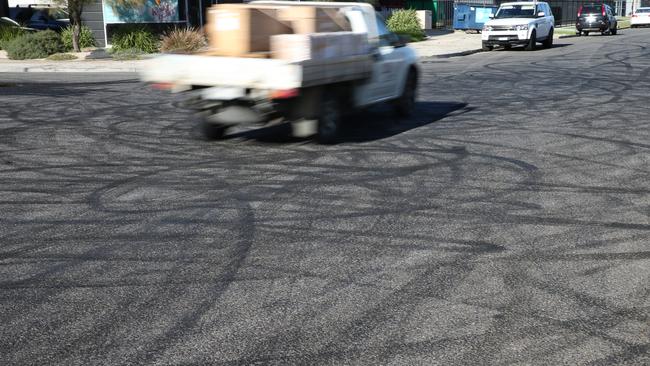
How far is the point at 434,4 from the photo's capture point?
54.6 metres

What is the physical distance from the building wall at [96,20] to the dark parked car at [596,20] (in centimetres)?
2884

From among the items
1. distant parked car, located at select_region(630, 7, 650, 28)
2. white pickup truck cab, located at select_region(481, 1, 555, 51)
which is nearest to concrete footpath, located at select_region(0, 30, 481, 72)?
white pickup truck cab, located at select_region(481, 1, 555, 51)

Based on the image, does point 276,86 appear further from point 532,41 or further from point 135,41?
point 532,41

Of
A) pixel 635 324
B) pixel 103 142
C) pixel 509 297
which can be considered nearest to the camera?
pixel 635 324

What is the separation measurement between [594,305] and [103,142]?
330 inches

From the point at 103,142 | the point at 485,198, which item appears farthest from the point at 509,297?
the point at 103,142

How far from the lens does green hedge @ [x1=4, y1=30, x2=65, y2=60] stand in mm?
30094

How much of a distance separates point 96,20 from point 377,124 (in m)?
23.5

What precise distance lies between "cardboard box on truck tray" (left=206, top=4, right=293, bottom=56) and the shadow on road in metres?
1.37

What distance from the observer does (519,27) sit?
112 feet

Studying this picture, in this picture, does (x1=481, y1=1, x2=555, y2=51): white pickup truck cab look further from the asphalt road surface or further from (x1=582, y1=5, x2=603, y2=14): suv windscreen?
the asphalt road surface

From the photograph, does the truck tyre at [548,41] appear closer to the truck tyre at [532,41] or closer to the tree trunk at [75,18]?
the truck tyre at [532,41]

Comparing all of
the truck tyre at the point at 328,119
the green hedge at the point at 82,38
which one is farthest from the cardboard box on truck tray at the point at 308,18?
the green hedge at the point at 82,38

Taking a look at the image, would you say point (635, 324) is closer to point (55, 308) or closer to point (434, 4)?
point (55, 308)
